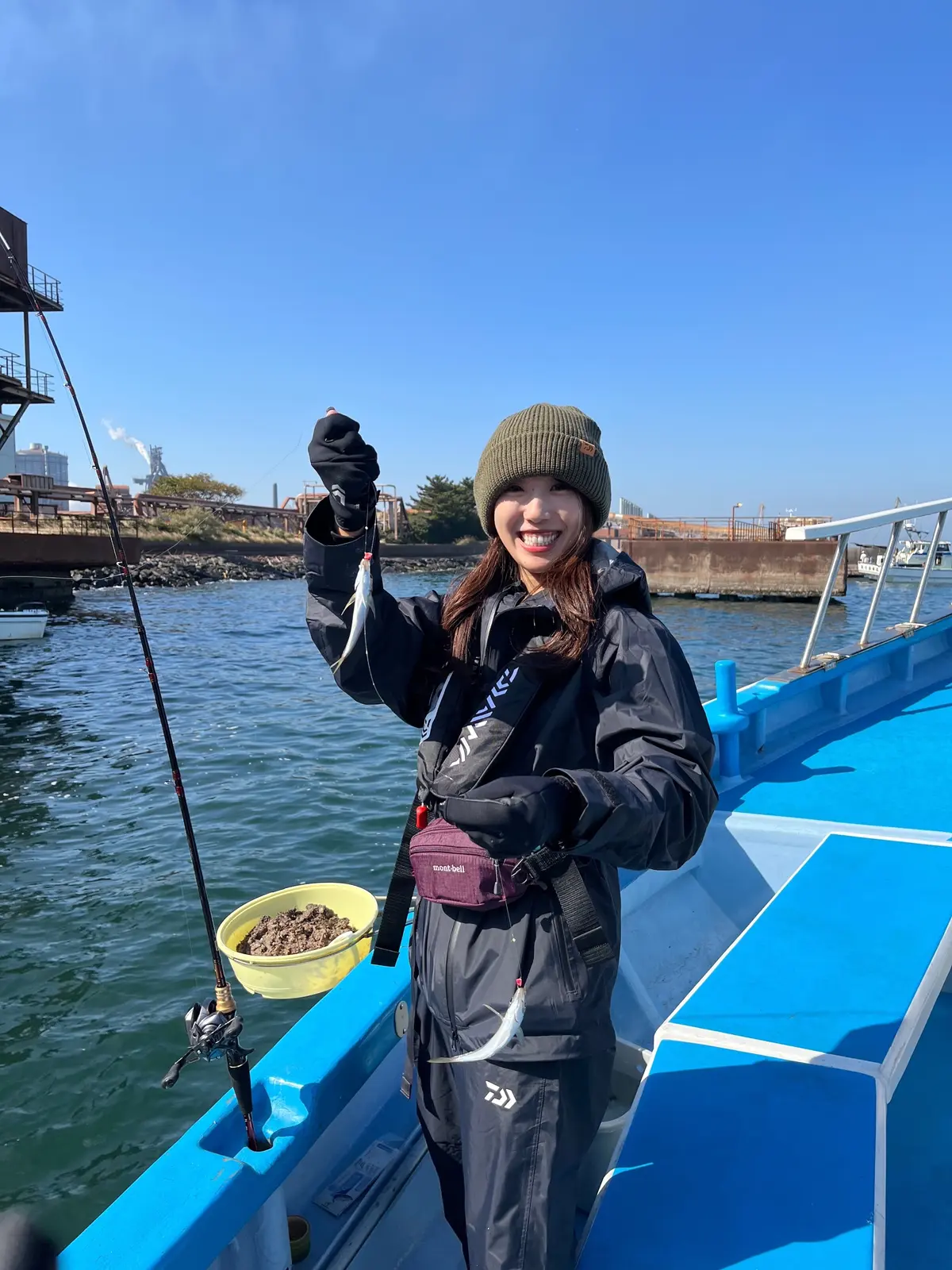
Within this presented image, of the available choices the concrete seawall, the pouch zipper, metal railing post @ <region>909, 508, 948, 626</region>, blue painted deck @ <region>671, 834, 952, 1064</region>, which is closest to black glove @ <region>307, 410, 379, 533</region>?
the pouch zipper

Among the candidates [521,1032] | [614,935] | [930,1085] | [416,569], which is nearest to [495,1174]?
[521,1032]

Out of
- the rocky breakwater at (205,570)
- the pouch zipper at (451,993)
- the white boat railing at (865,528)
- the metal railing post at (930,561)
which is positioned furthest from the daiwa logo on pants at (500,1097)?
the rocky breakwater at (205,570)

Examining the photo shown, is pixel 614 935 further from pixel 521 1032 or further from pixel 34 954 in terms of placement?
pixel 34 954

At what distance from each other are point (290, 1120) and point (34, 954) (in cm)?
537

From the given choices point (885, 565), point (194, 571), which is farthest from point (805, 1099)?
point (194, 571)

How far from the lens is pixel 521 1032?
1.57 metres

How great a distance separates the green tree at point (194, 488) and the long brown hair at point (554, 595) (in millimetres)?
77111

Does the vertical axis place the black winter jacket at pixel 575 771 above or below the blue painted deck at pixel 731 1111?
above

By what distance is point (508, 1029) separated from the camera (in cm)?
154

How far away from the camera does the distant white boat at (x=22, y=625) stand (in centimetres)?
2170

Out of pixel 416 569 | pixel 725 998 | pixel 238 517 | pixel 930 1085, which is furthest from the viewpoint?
pixel 238 517

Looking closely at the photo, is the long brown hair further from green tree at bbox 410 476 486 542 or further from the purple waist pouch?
green tree at bbox 410 476 486 542

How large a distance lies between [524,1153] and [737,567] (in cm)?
4113

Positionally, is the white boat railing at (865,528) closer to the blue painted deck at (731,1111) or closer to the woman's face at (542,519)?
the blue painted deck at (731,1111)
